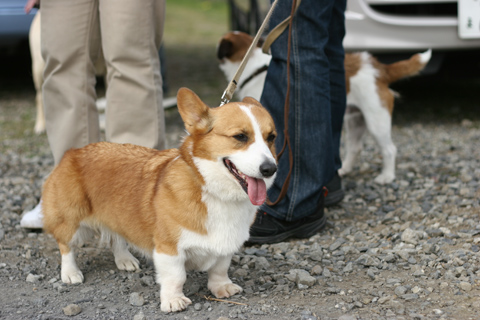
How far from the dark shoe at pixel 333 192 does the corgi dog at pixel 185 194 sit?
125 centimetres

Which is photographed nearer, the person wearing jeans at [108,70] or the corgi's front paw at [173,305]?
the corgi's front paw at [173,305]

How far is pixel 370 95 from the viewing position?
14.1 feet

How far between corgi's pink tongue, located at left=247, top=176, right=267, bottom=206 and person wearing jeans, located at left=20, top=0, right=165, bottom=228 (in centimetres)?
110

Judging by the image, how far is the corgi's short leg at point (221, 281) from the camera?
2.51 m

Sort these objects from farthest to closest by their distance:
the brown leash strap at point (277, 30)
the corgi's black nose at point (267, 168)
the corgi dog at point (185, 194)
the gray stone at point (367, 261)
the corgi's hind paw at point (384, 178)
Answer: the corgi's hind paw at point (384, 178)
the brown leash strap at point (277, 30)
the gray stone at point (367, 261)
the corgi dog at point (185, 194)
the corgi's black nose at point (267, 168)

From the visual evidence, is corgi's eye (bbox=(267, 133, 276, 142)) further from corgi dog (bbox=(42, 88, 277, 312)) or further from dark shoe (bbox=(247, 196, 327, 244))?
dark shoe (bbox=(247, 196, 327, 244))

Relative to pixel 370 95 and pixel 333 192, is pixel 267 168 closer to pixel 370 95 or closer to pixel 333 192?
pixel 333 192

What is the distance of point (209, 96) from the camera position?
6.82 m

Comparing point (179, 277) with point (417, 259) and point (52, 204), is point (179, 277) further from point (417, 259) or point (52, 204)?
point (417, 259)

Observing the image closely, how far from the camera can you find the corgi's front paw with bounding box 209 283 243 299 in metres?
2.51

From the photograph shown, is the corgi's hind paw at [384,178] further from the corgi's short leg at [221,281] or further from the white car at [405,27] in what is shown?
the corgi's short leg at [221,281]

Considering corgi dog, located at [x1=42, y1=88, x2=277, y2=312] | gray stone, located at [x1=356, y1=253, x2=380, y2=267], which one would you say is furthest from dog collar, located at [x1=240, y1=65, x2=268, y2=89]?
gray stone, located at [x1=356, y1=253, x2=380, y2=267]

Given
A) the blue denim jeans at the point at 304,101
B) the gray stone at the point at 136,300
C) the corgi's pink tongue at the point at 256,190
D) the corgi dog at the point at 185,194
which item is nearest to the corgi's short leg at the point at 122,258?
the corgi dog at the point at 185,194

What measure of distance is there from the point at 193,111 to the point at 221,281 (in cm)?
77
